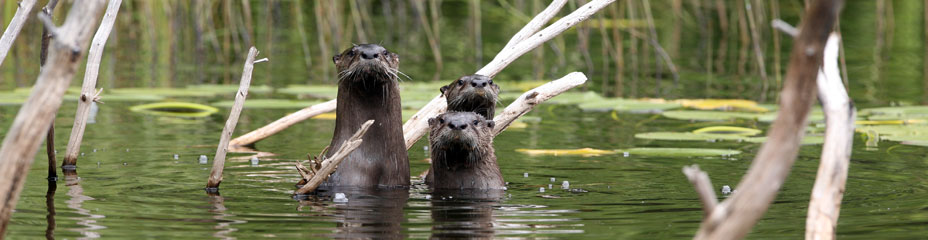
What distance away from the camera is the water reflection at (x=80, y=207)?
4281mm

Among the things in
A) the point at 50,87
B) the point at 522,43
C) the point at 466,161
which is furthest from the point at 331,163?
the point at 50,87

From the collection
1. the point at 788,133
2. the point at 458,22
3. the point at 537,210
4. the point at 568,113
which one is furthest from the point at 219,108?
the point at 458,22

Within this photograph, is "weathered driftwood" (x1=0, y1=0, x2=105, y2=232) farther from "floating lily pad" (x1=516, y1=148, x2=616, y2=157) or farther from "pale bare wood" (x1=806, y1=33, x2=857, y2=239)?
"floating lily pad" (x1=516, y1=148, x2=616, y2=157)

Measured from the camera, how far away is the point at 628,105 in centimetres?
926

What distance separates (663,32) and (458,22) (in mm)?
3802

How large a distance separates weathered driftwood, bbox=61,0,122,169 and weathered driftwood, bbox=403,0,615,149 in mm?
1585

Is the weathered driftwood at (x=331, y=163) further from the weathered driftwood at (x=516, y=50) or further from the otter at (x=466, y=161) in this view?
the weathered driftwood at (x=516, y=50)

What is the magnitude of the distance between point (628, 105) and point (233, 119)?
459 cm

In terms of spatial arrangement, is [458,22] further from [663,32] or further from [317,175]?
[317,175]

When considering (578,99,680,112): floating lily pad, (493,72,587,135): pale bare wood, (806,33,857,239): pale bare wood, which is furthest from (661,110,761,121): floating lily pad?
(806,33,857,239): pale bare wood

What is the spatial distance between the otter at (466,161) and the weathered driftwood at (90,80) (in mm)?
1496

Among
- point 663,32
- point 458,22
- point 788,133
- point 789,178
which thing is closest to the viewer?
point 788,133

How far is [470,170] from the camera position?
5.66m

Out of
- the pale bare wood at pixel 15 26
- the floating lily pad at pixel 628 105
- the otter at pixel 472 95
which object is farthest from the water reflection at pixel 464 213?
the floating lily pad at pixel 628 105
